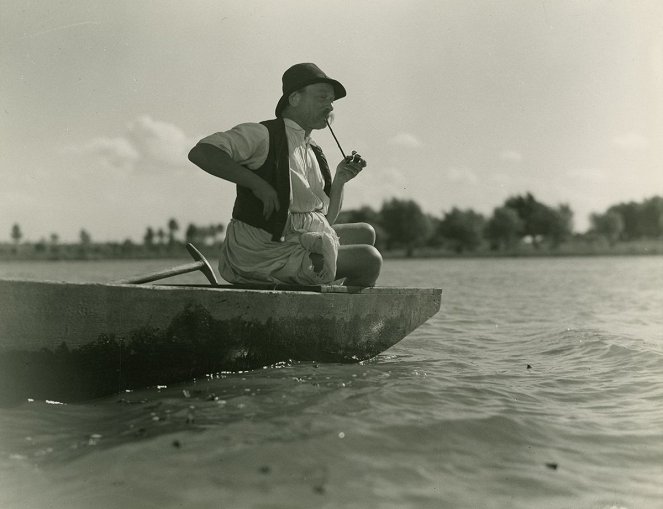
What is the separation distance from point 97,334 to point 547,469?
2.27 meters

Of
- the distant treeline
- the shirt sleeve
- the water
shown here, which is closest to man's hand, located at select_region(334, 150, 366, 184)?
the shirt sleeve

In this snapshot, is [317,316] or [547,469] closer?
[547,469]

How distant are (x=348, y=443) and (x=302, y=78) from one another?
103 inches

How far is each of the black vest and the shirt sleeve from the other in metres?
0.05

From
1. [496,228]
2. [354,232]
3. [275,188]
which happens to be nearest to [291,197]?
[275,188]

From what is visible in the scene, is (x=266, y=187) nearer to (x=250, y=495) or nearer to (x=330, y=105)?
(x=330, y=105)

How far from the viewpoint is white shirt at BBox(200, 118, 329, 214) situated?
14.4 ft

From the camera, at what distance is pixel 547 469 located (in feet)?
9.86

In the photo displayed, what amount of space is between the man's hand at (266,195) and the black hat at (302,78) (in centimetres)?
77

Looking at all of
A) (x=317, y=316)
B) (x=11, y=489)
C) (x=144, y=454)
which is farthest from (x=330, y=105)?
(x=11, y=489)

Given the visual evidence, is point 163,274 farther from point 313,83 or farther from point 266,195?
point 313,83

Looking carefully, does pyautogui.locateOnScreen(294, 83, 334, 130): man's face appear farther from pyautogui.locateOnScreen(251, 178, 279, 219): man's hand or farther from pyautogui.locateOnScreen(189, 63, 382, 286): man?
pyautogui.locateOnScreen(251, 178, 279, 219): man's hand

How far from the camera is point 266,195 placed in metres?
4.42

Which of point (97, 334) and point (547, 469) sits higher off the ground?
point (97, 334)
